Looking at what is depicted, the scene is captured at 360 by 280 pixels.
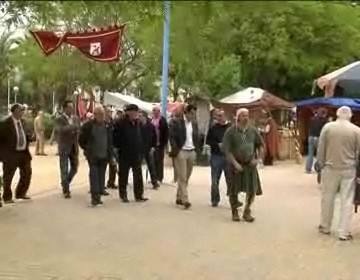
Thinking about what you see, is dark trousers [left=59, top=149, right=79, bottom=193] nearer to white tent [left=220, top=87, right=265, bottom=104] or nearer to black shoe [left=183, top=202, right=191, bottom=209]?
black shoe [left=183, top=202, right=191, bottom=209]

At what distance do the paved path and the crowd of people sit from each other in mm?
361

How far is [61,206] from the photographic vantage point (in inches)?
582

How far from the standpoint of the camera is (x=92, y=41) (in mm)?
14367

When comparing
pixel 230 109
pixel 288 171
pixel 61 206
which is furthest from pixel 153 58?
pixel 61 206

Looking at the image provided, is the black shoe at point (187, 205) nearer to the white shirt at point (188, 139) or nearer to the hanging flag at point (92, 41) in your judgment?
the white shirt at point (188, 139)

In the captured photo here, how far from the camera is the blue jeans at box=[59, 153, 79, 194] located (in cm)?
1608

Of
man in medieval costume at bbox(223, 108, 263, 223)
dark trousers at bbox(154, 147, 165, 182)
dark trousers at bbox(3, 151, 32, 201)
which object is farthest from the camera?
dark trousers at bbox(154, 147, 165, 182)

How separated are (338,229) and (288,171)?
13398 millimetres

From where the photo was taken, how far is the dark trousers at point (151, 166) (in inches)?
694

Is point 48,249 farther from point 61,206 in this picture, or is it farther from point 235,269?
point 61,206

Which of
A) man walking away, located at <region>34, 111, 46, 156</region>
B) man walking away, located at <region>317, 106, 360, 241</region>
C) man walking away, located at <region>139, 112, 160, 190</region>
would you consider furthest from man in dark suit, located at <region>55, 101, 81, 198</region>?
man walking away, located at <region>34, 111, 46, 156</region>

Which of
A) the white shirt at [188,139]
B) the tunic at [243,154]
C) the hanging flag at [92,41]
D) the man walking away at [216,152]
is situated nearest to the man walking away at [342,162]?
the tunic at [243,154]

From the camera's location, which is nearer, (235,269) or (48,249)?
(235,269)

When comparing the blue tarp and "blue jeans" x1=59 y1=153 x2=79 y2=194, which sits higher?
the blue tarp
